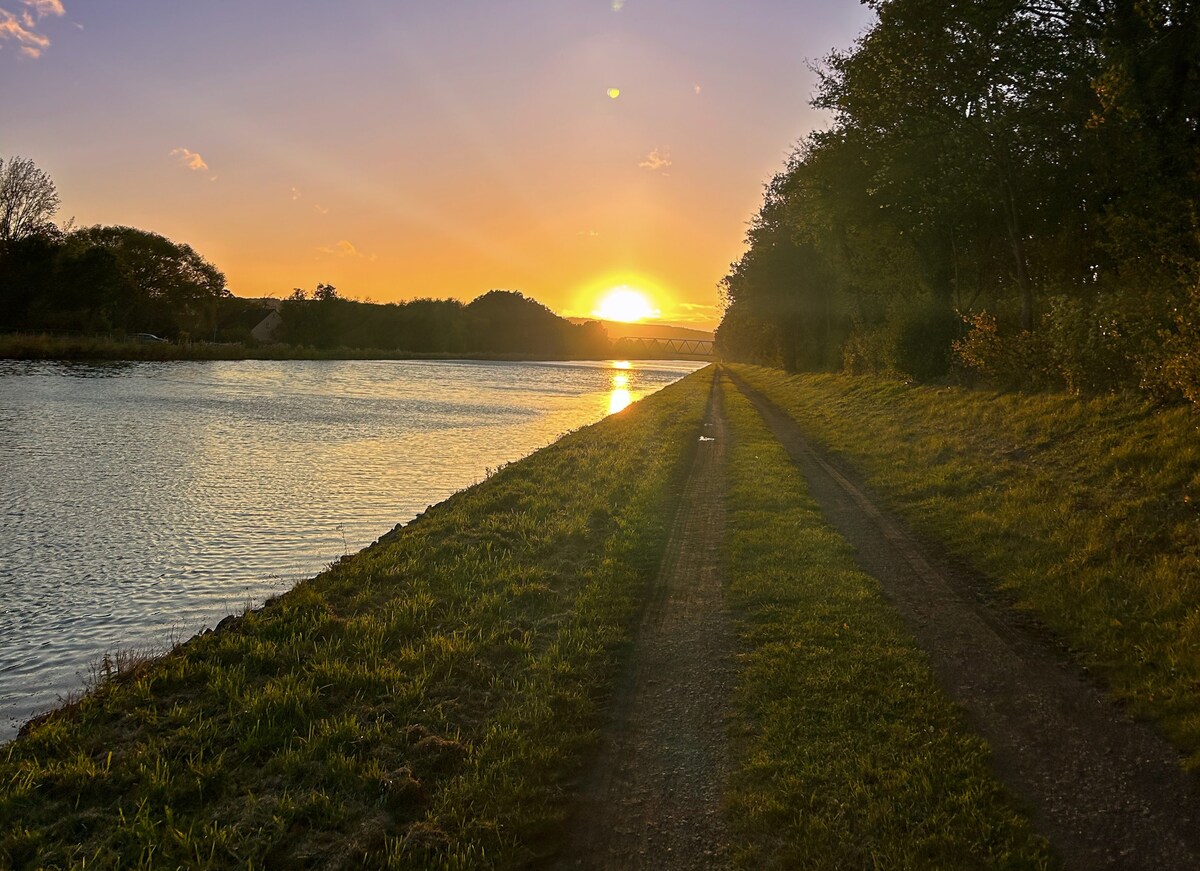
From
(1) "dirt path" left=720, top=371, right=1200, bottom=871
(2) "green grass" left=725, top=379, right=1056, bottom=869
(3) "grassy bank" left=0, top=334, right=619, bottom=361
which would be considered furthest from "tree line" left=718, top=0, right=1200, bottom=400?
(3) "grassy bank" left=0, top=334, right=619, bottom=361

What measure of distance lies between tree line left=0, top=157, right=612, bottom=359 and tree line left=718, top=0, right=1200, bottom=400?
2984 inches

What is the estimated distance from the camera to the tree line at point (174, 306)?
72.2 m

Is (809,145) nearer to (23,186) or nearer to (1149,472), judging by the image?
(1149,472)

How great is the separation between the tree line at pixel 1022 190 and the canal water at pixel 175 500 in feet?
51.2

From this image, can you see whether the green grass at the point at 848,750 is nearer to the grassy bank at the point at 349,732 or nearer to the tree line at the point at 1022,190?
the grassy bank at the point at 349,732

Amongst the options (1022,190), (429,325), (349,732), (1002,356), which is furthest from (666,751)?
(429,325)

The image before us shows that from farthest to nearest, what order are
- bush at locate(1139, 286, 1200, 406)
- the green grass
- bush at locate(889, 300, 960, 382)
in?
bush at locate(889, 300, 960, 382) < bush at locate(1139, 286, 1200, 406) < the green grass

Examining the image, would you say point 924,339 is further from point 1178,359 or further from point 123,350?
point 123,350

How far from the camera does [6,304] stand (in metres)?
71.0

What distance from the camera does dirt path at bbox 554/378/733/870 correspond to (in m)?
4.21

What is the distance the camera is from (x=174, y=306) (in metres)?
104

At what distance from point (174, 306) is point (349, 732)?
389 feet

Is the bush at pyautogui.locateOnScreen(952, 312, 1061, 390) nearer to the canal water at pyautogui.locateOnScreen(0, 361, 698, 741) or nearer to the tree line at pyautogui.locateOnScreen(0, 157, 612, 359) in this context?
the canal water at pyautogui.locateOnScreen(0, 361, 698, 741)

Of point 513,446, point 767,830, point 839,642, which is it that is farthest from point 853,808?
point 513,446
